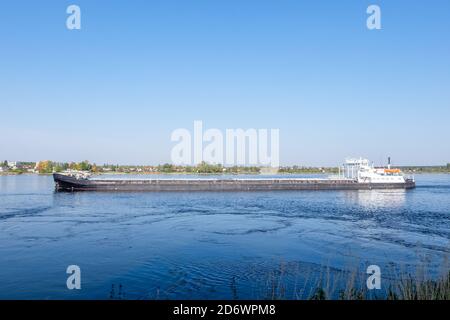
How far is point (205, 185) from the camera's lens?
2594 inches

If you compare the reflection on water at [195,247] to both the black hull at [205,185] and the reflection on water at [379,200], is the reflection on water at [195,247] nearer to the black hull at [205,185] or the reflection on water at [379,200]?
the reflection on water at [379,200]

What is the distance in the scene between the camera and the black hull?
6166 centimetres

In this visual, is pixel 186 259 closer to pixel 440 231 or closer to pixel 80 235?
pixel 80 235

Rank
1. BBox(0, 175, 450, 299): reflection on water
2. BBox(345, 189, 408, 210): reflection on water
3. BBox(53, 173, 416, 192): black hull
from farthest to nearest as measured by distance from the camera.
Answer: BBox(53, 173, 416, 192): black hull
BBox(345, 189, 408, 210): reflection on water
BBox(0, 175, 450, 299): reflection on water

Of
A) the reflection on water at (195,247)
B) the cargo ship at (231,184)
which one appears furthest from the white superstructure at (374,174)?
the reflection on water at (195,247)

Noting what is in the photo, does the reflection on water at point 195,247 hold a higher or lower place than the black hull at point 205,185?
lower

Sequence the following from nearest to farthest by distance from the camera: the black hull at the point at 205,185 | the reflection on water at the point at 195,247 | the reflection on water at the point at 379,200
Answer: the reflection on water at the point at 195,247 → the reflection on water at the point at 379,200 → the black hull at the point at 205,185

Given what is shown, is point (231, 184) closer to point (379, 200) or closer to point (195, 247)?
point (379, 200)

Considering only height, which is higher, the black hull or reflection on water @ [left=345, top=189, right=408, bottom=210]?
the black hull

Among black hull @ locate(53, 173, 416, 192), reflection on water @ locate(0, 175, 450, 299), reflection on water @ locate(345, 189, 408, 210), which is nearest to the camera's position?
reflection on water @ locate(0, 175, 450, 299)

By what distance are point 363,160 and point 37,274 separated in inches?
2716

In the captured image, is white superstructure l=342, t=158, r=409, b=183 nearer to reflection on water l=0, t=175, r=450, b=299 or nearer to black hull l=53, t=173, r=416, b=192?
black hull l=53, t=173, r=416, b=192

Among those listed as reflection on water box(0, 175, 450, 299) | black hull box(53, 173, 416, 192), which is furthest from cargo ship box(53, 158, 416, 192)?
reflection on water box(0, 175, 450, 299)

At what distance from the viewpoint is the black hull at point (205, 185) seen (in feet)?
202
